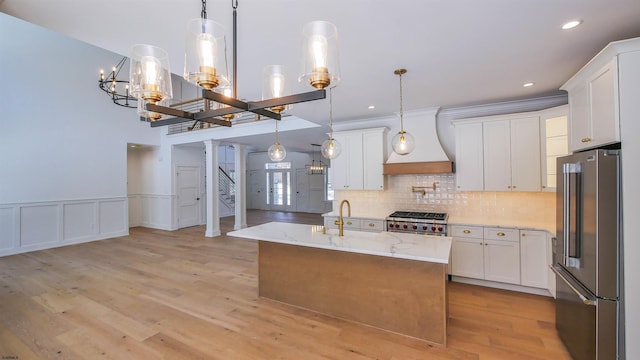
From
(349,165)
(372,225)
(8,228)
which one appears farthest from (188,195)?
(372,225)

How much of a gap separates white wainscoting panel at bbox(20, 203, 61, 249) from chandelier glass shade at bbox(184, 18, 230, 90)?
23.0 feet

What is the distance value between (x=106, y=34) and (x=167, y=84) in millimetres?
779

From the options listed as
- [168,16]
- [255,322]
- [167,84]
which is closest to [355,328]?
[255,322]

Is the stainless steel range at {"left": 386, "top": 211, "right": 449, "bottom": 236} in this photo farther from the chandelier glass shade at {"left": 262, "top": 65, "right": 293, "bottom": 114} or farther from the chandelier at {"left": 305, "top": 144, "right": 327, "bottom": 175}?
the chandelier at {"left": 305, "top": 144, "right": 327, "bottom": 175}

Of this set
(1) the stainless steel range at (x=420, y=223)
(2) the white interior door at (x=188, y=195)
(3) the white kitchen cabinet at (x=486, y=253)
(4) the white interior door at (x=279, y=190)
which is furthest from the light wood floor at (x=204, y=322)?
(4) the white interior door at (x=279, y=190)

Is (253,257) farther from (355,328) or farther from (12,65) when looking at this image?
(12,65)

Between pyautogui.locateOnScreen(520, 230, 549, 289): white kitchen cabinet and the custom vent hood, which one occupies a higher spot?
the custom vent hood

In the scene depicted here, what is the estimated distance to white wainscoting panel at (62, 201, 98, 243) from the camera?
21.1ft

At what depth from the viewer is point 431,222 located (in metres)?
3.94

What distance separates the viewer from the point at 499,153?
390cm

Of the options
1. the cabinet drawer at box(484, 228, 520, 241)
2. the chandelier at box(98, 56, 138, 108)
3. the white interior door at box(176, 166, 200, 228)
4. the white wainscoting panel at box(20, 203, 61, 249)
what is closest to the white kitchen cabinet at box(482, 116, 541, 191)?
the cabinet drawer at box(484, 228, 520, 241)

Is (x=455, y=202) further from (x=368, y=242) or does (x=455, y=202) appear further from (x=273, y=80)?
(x=273, y=80)

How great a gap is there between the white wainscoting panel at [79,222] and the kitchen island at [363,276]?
237 inches

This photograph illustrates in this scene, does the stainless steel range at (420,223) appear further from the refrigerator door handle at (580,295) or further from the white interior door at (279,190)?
the white interior door at (279,190)
